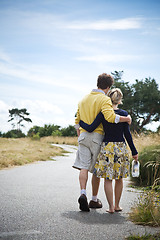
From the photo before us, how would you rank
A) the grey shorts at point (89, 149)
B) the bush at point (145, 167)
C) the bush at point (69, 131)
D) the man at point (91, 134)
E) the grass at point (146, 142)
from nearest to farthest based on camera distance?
the man at point (91, 134) < the grey shorts at point (89, 149) < the bush at point (145, 167) < the grass at point (146, 142) < the bush at point (69, 131)

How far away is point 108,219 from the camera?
3576mm

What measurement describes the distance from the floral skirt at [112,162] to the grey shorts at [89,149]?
0.35 ft

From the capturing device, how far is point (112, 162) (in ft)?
12.8

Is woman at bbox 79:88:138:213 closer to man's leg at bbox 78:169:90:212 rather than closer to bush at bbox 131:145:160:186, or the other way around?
man's leg at bbox 78:169:90:212

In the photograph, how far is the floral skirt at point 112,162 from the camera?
3.91 meters

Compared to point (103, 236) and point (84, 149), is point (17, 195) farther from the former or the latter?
point (103, 236)

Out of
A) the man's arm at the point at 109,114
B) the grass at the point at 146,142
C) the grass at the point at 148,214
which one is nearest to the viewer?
the grass at the point at 148,214

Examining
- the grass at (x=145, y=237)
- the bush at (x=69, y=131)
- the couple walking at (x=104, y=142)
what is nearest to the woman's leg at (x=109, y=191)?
the couple walking at (x=104, y=142)

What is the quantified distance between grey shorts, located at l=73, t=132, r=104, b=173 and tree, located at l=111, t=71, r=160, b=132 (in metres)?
32.5

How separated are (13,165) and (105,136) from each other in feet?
22.9

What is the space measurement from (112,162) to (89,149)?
39 centimetres

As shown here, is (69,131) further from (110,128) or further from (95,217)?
(95,217)

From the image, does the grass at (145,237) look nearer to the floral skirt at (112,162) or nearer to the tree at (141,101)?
the floral skirt at (112,162)

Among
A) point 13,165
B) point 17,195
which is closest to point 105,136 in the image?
point 17,195
